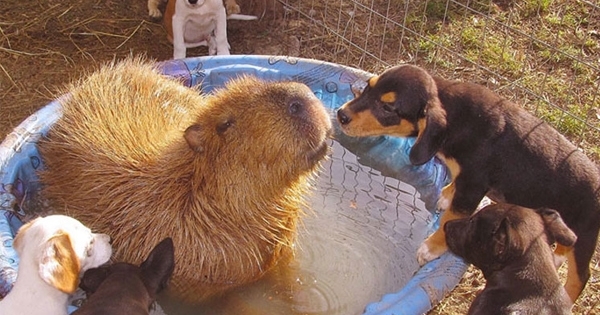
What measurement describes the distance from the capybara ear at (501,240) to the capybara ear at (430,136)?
19.2 inches

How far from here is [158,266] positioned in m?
3.06

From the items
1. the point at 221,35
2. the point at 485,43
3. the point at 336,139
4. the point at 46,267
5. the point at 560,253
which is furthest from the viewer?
the point at 485,43

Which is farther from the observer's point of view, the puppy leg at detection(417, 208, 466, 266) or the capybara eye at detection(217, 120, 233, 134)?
the puppy leg at detection(417, 208, 466, 266)

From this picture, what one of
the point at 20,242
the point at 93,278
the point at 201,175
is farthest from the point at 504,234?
the point at 20,242

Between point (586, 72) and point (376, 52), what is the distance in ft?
4.75

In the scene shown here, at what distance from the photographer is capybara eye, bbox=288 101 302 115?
10.4 feet

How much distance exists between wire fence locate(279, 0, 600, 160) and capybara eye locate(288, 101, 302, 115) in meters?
2.10

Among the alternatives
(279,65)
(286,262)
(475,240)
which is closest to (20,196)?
(286,262)

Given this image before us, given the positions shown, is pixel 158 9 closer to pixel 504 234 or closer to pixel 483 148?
pixel 483 148

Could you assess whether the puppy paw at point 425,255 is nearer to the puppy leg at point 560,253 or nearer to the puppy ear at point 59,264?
the puppy leg at point 560,253

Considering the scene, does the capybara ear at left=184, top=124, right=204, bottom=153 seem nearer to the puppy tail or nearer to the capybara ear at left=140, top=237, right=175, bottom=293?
the capybara ear at left=140, top=237, right=175, bottom=293

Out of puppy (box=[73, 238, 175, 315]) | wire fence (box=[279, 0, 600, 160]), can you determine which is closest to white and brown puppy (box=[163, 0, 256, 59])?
wire fence (box=[279, 0, 600, 160])

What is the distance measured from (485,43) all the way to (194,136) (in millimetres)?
3022

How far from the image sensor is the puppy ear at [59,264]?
9.02 feet
